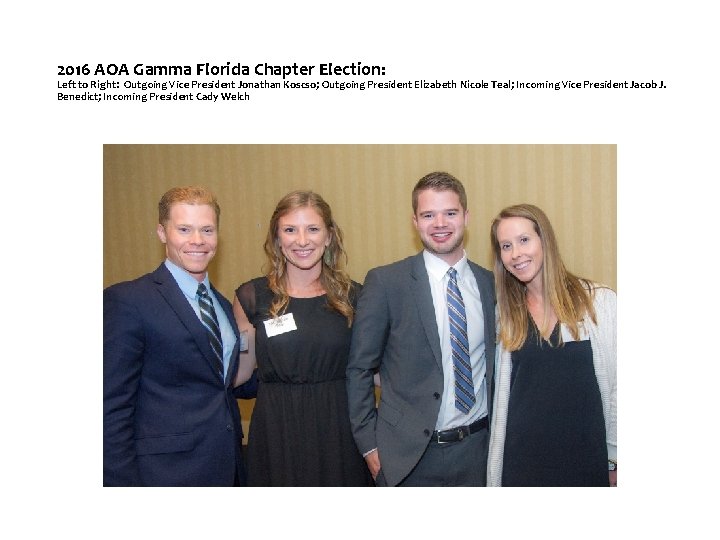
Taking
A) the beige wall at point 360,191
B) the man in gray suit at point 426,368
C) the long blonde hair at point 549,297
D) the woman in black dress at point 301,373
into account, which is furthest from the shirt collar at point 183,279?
the beige wall at point 360,191

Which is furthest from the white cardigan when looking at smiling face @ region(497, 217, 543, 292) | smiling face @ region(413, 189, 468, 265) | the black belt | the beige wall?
the beige wall

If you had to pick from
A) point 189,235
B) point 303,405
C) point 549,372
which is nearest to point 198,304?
point 189,235

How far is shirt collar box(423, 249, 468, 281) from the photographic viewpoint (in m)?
2.51

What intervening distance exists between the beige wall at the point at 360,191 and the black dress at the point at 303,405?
1.25 meters

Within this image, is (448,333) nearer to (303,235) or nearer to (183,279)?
(303,235)

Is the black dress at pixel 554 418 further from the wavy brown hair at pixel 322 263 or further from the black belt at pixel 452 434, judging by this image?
the wavy brown hair at pixel 322 263

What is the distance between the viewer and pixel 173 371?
2.24m

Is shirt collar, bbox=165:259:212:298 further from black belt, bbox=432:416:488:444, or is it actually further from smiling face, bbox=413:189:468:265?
black belt, bbox=432:416:488:444

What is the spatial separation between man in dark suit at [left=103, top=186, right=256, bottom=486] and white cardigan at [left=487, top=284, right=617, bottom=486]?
1.08 metres

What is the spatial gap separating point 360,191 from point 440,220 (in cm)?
130

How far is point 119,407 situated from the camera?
2.18m

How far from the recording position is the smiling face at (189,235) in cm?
234
